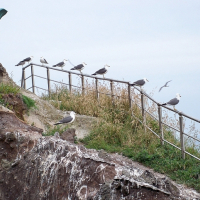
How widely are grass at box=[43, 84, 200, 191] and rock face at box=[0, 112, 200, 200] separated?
2.24 m

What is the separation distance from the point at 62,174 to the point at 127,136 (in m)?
5.28

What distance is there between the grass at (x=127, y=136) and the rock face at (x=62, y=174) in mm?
2242

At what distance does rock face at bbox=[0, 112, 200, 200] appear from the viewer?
5.68m

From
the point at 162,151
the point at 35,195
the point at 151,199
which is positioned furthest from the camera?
the point at 162,151

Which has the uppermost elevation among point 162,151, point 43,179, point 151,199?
point 151,199

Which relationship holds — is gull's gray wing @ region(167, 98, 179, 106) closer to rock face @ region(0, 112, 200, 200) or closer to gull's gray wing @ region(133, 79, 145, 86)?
gull's gray wing @ region(133, 79, 145, 86)

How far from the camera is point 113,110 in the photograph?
1409cm

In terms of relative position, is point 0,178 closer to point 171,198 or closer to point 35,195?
point 35,195

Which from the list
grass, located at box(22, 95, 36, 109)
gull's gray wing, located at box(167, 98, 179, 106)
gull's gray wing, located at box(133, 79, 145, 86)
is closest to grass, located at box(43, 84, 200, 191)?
gull's gray wing, located at box(133, 79, 145, 86)

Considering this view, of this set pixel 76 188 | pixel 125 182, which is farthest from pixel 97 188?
pixel 125 182

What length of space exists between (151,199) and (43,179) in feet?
9.29

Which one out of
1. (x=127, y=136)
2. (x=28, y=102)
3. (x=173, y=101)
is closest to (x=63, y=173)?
(x=127, y=136)

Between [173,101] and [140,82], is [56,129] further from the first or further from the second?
[173,101]

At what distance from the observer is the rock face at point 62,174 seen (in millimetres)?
5681
